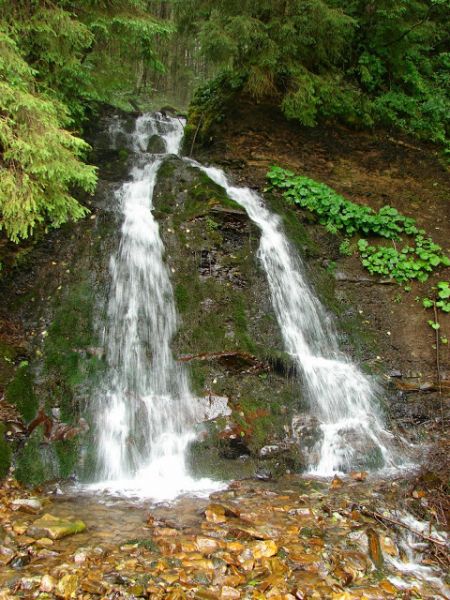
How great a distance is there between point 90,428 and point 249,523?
2371 mm

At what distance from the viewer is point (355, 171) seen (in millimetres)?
9914

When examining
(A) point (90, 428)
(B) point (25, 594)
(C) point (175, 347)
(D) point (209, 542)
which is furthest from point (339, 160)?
(B) point (25, 594)

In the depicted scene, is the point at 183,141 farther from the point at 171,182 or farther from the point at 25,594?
the point at 25,594

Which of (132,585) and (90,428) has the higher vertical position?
(90,428)

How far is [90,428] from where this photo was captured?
16.9 ft

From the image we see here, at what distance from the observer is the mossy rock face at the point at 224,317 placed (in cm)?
546

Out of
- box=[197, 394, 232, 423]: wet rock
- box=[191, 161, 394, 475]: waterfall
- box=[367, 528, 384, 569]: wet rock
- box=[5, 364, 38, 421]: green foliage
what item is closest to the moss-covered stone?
box=[5, 364, 38, 421]: green foliage

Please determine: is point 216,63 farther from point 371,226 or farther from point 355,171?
point 371,226

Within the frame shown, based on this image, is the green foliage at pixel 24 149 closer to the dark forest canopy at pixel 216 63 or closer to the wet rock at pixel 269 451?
the dark forest canopy at pixel 216 63

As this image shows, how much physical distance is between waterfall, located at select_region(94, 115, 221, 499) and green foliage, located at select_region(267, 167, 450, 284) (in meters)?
3.31

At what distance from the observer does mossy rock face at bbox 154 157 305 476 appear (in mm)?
5457

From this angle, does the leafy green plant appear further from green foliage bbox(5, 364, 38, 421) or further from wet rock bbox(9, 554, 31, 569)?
wet rock bbox(9, 554, 31, 569)

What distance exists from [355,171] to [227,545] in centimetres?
879

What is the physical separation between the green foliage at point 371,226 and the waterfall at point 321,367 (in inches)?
36.4
